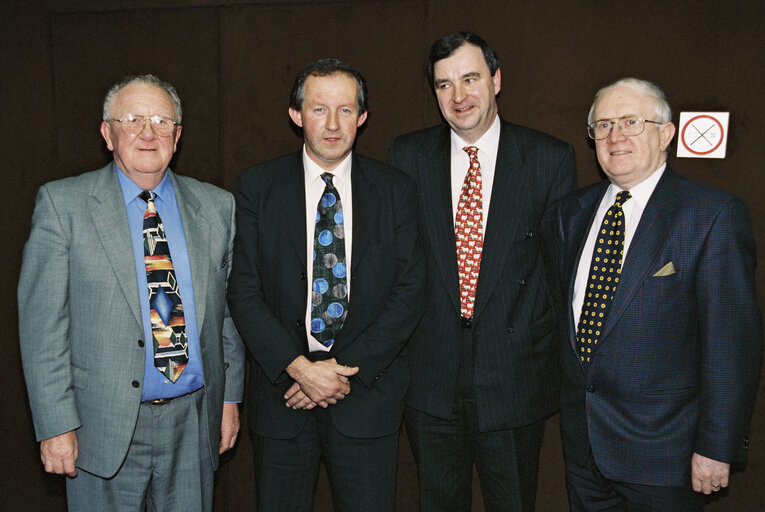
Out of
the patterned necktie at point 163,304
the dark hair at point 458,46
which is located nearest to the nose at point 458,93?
the dark hair at point 458,46

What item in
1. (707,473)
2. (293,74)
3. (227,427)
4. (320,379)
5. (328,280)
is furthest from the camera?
(293,74)

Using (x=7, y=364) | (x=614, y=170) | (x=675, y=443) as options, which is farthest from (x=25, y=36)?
(x=675, y=443)

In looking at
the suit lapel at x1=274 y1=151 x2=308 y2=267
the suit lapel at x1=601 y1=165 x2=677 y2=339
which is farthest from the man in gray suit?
the suit lapel at x1=601 y1=165 x2=677 y2=339

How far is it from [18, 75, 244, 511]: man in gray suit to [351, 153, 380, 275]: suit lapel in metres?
0.53

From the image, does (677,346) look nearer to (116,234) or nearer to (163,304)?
(163,304)

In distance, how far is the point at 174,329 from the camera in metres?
2.19

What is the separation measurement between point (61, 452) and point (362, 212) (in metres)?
1.37

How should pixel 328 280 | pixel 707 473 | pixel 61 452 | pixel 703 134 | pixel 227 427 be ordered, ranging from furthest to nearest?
1. pixel 703 134
2. pixel 227 427
3. pixel 328 280
4. pixel 61 452
5. pixel 707 473

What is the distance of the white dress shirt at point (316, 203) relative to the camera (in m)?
2.31

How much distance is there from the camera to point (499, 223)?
2.36 m

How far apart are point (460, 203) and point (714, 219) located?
2.98ft

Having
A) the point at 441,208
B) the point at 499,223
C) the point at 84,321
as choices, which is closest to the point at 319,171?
the point at 441,208

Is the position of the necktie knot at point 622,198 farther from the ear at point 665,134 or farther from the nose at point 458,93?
the nose at point 458,93

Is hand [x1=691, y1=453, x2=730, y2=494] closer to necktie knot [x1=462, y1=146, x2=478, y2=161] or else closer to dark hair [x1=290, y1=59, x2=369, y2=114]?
necktie knot [x1=462, y1=146, x2=478, y2=161]
